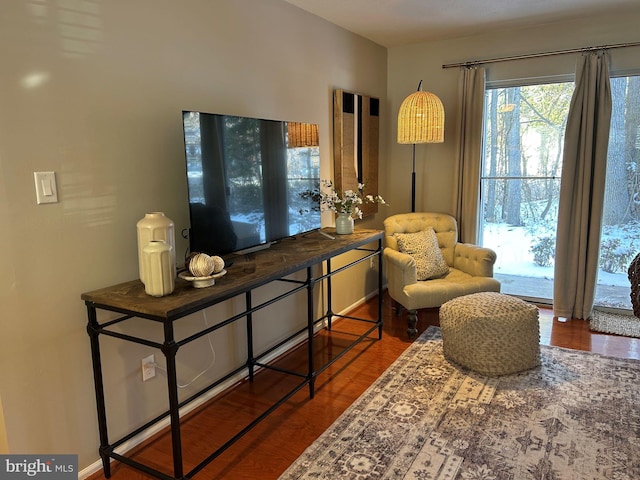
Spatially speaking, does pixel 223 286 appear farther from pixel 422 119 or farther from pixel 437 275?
pixel 422 119

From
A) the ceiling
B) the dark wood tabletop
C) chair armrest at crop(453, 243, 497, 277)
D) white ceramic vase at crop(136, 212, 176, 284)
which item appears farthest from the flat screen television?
chair armrest at crop(453, 243, 497, 277)

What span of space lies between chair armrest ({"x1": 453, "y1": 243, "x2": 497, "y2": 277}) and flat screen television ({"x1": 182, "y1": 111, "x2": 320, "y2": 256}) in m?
1.53

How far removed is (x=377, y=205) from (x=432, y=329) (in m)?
1.40

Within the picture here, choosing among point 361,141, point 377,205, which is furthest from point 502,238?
point 361,141

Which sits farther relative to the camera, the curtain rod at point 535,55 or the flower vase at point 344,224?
the curtain rod at point 535,55

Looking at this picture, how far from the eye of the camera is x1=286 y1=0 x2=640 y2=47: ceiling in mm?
3391

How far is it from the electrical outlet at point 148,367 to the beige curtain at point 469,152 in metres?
3.10

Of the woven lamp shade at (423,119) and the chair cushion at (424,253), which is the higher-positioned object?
the woven lamp shade at (423,119)

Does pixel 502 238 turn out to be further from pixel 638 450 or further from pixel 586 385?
pixel 638 450

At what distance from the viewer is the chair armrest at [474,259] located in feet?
12.7

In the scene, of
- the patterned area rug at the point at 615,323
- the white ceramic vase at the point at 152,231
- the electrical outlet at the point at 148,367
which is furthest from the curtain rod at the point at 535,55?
the electrical outlet at the point at 148,367

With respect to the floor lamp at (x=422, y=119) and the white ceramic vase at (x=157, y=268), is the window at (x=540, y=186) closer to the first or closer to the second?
the floor lamp at (x=422, y=119)

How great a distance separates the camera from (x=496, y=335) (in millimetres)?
2963

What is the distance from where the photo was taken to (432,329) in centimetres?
388
